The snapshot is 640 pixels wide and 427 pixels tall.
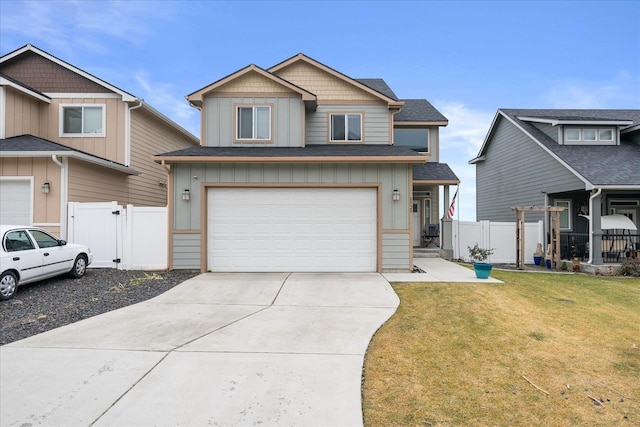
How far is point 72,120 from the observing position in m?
13.1

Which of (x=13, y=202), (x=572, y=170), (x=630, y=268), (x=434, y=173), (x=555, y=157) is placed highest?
(x=555, y=157)

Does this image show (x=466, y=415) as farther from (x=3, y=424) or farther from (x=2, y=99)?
(x=2, y=99)

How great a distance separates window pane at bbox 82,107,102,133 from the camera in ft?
42.6

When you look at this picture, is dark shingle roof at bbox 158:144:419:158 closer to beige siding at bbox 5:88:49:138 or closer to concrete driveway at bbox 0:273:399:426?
concrete driveway at bbox 0:273:399:426

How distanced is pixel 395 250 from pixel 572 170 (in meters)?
7.86

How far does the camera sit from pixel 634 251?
1262 centimetres

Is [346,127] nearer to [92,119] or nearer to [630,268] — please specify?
[92,119]

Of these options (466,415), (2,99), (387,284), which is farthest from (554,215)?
(2,99)

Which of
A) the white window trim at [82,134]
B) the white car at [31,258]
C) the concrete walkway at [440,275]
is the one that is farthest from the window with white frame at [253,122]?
the concrete walkway at [440,275]

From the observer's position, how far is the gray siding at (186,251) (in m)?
10.0

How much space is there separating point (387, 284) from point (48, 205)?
1043cm

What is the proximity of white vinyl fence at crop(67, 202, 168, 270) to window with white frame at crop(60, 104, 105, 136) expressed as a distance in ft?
14.7

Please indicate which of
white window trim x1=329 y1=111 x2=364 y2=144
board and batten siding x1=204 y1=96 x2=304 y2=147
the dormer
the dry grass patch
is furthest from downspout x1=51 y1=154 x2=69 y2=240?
the dormer

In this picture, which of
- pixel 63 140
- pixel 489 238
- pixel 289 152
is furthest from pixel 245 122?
pixel 489 238
